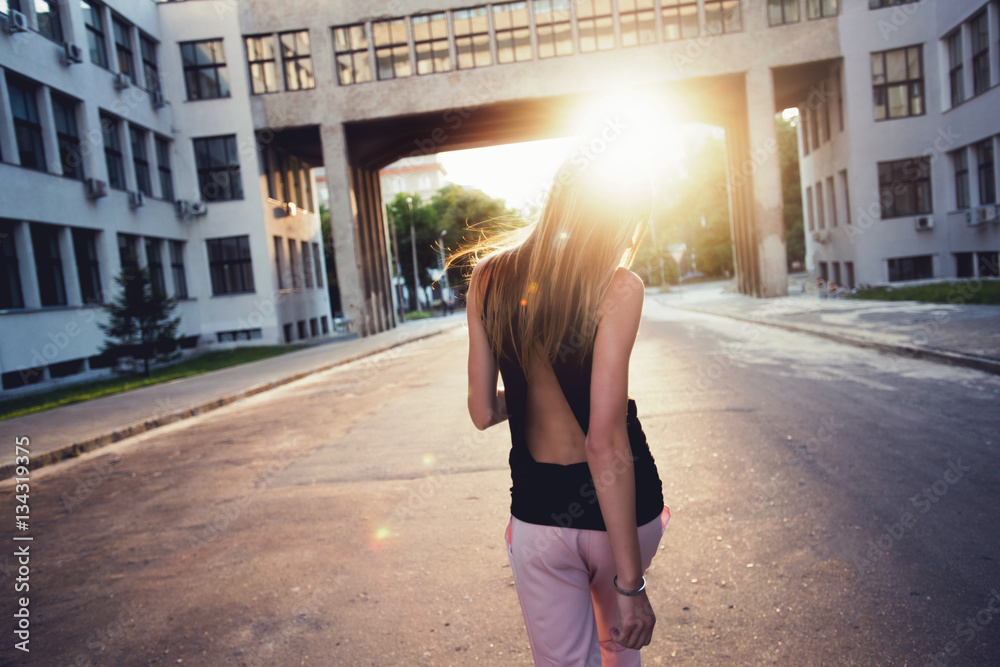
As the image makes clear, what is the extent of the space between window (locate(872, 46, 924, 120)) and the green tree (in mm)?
27176

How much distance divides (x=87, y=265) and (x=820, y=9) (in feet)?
92.3

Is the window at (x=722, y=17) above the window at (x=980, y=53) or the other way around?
above

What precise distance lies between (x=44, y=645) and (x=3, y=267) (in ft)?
58.1

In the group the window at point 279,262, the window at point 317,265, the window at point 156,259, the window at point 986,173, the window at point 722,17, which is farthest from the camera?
the window at point 317,265

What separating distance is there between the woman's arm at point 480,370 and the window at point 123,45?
28076mm

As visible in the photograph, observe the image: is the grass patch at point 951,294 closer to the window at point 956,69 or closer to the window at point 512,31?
the window at point 956,69

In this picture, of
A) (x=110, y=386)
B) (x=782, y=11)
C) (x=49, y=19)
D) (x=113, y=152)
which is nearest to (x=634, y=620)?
(x=110, y=386)

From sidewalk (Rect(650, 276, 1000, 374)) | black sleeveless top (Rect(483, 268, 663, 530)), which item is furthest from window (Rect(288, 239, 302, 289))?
black sleeveless top (Rect(483, 268, 663, 530))

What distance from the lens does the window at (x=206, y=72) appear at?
29.7 m

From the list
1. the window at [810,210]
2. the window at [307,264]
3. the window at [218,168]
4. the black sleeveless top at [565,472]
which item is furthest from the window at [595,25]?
the black sleeveless top at [565,472]

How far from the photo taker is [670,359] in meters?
12.5

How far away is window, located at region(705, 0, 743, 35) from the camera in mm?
28328

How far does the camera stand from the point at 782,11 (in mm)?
28328

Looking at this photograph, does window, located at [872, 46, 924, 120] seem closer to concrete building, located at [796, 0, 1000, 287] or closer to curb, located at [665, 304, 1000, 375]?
concrete building, located at [796, 0, 1000, 287]
